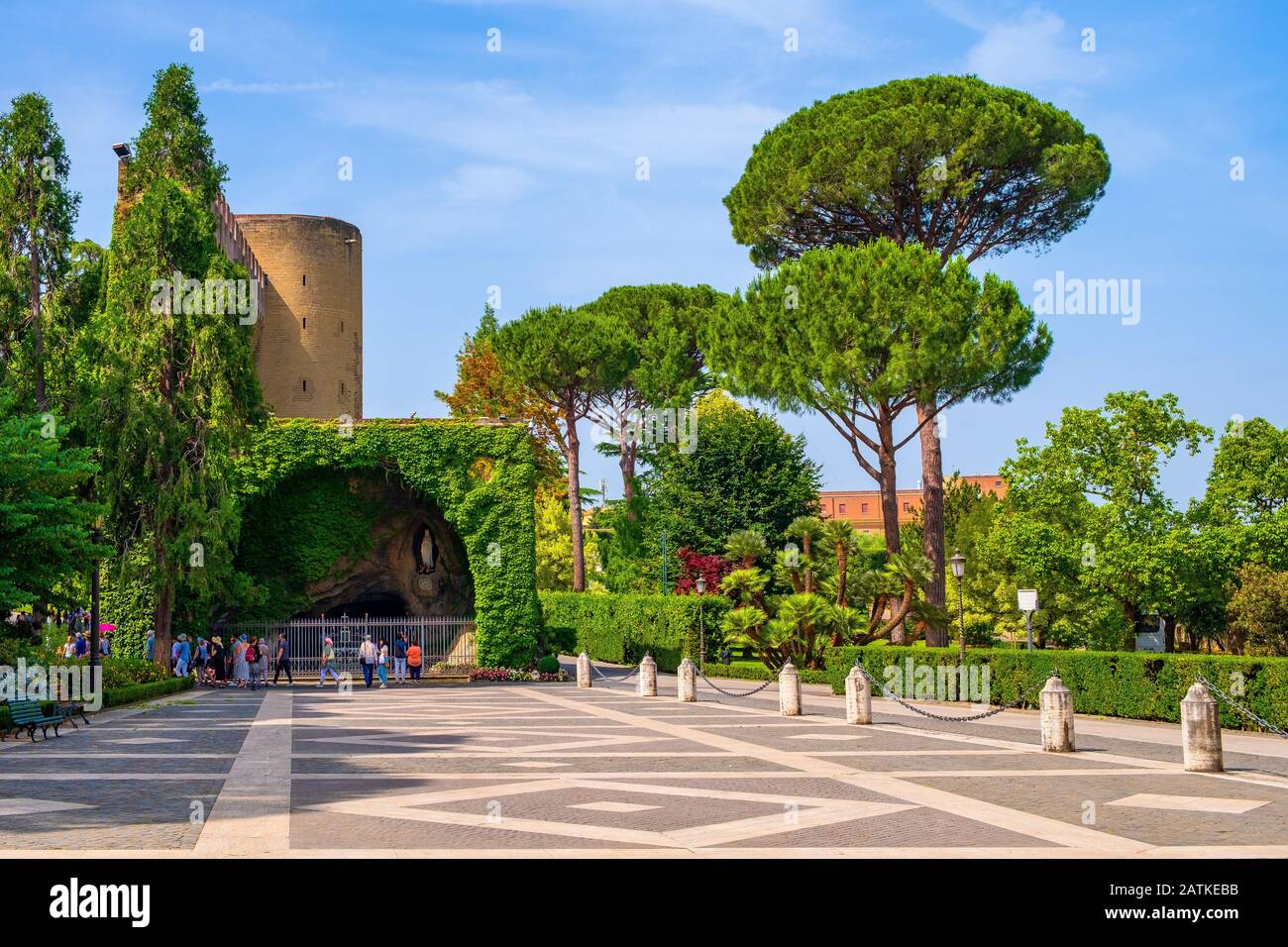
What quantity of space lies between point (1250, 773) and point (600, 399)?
44.0 meters

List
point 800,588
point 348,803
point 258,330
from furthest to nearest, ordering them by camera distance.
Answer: point 258,330 → point 800,588 → point 348,803

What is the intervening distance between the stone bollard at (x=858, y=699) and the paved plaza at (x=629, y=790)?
1.62ft

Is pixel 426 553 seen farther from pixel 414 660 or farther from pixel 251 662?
pixel 251 662

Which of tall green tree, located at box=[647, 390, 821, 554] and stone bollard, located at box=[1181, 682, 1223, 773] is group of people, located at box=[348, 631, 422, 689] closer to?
tall green tree, located at box=[647, 390, 821, 554]

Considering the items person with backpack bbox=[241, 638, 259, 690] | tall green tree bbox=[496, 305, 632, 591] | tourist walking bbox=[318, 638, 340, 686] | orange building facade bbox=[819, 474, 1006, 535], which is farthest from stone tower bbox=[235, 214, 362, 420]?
orange building facade bbox=[819, 474, 1006, 535]

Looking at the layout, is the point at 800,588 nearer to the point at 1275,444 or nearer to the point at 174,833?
the point at 1275,444

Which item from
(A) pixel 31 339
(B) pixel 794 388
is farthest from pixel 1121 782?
(A) pixel 31 339

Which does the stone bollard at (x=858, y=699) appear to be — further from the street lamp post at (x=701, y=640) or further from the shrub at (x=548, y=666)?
the shrub at (x=548, y=666)

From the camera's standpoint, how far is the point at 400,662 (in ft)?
120

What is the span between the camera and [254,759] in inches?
575

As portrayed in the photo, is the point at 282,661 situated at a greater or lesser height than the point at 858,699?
lesser

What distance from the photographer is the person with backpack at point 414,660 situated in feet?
120

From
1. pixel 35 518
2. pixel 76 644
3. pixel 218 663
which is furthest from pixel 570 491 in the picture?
Answer: pixel 35 518

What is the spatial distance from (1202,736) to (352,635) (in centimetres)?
3023
